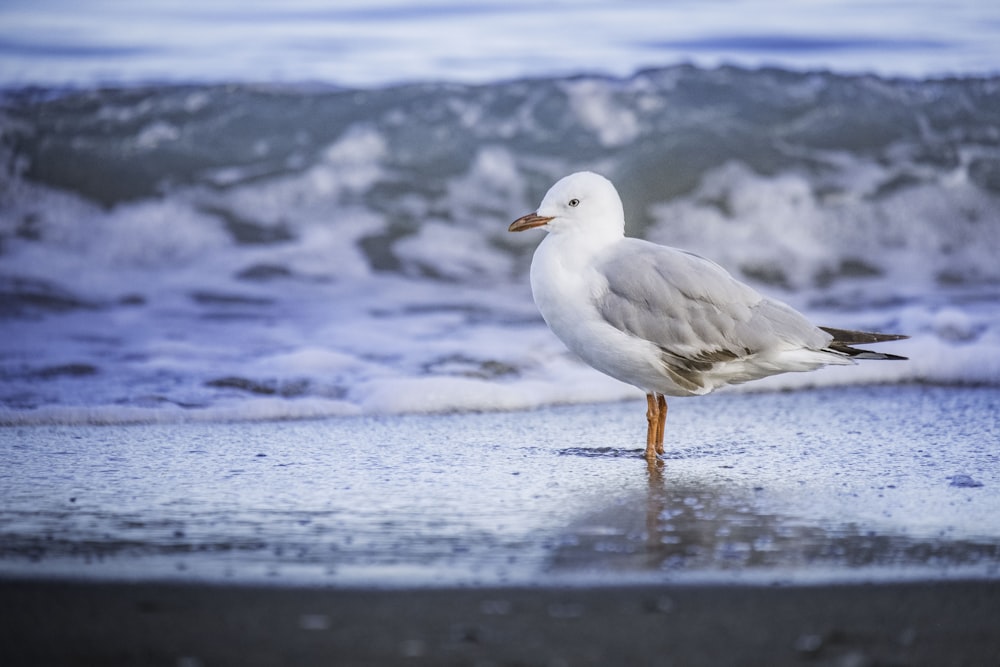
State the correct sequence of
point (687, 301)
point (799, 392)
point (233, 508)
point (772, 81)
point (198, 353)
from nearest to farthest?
point (233, 508) → point (687, 301) → point (799, 392) → point (198, 353) → point (772, 81)

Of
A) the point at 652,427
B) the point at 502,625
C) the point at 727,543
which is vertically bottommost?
the point at 502,625

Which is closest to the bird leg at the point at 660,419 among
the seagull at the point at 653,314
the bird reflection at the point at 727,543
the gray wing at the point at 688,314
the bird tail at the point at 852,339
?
the seagull at the point at 653,314

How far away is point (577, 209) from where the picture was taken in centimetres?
475

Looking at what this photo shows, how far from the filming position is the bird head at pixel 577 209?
4754 millimetres

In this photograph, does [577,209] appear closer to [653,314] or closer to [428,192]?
[653,314]

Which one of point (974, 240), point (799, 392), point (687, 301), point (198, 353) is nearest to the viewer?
point (687, 301)

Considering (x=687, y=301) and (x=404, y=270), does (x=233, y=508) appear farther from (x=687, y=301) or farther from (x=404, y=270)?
(x=404, y=270)

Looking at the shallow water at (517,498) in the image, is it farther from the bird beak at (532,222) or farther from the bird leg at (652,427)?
the bird beak at (532,222)

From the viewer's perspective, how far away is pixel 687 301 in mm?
4645

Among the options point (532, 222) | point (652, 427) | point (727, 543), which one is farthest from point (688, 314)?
point (727, 543)

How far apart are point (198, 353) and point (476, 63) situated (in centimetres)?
659

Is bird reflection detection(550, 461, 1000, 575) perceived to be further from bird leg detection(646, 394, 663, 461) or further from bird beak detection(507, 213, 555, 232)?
bird beak detection(507, 213, 555, 232)

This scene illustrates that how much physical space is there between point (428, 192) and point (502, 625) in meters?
7.15

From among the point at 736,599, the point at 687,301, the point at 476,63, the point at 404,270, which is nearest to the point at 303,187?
the point at 404,270
